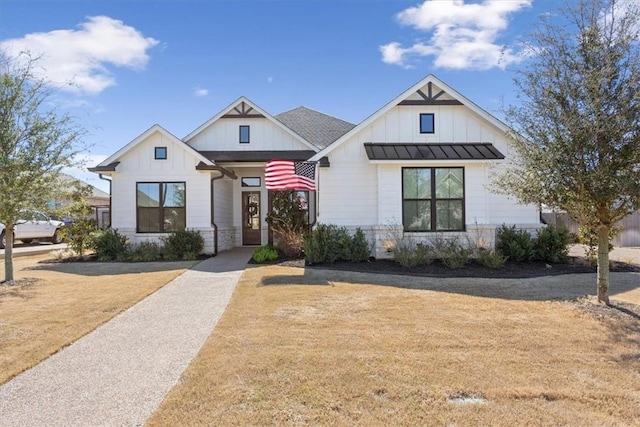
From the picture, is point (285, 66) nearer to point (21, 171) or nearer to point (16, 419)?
point (21, 171)

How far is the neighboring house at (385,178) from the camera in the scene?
1252 cm

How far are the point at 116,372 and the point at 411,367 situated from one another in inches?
121

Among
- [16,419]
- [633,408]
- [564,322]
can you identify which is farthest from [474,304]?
[16,419]

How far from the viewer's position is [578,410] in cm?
331

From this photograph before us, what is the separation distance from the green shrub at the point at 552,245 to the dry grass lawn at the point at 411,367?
5658 mm

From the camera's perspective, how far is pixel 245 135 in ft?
55.4

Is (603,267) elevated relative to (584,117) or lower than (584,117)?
lower

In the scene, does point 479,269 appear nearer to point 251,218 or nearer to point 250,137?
point 251,218

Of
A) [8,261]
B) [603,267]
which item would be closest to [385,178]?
[603,267]

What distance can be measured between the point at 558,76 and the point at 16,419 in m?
8.24

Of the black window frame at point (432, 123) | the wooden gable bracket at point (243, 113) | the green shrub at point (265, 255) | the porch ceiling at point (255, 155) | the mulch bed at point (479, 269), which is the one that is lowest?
the mulch bed at point (479, 269)

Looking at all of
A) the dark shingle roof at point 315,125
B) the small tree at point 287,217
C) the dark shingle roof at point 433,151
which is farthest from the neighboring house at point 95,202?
the dark shingle roof at point 315,125

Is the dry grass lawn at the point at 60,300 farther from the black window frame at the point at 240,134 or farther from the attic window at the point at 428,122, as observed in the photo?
the attic window at the point at 428,122

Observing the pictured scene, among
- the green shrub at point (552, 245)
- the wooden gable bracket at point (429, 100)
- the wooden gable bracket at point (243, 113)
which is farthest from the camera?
the wooden gable bracket at point (243, 113)
